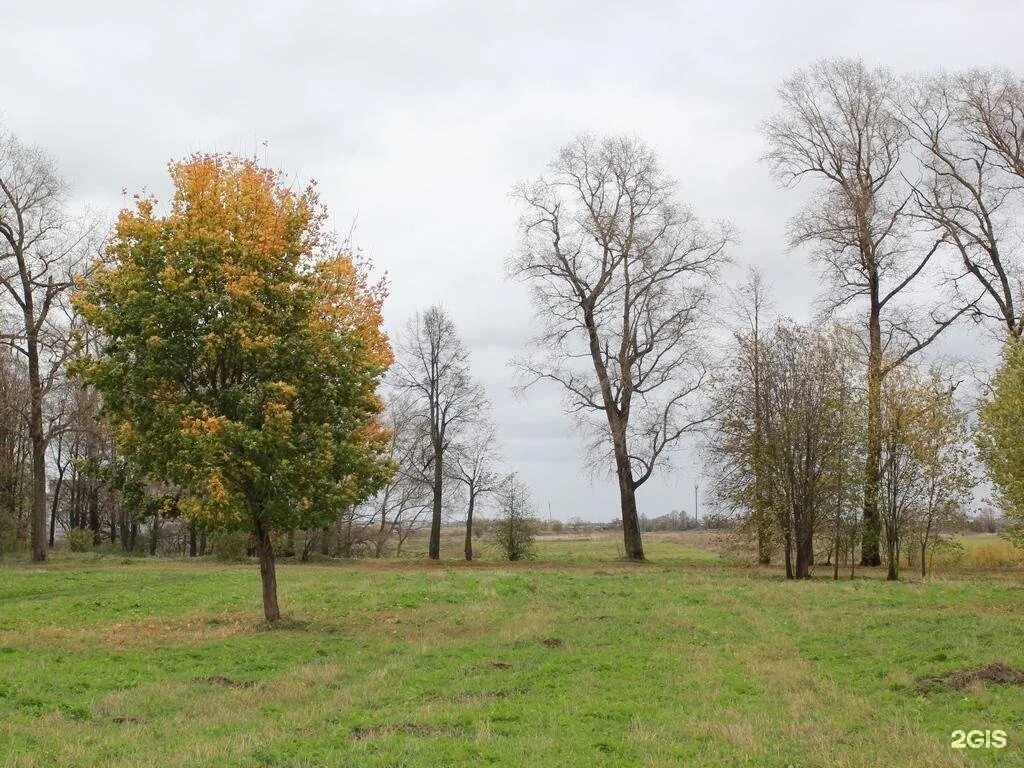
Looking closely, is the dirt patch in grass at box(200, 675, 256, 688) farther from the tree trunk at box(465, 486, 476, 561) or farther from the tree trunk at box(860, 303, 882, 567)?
the tree trunk at box(465, 486, 476, 561)

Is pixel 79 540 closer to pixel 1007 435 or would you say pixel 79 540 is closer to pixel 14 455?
pixel 14 455

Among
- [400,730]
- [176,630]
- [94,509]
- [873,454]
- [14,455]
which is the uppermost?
[873,454]

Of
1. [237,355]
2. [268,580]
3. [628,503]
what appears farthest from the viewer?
[628,503]

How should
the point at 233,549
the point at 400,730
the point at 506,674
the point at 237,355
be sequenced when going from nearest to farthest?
the point at 400,730, the point at 506,674, the point at 237,355, the point at 233,549

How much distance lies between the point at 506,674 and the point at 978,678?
650 centimetres

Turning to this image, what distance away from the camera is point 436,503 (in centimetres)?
4297

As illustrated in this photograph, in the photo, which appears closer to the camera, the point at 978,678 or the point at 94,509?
the point at 978,678

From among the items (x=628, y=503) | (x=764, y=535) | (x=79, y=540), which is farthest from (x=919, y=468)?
(x=79, y=540)

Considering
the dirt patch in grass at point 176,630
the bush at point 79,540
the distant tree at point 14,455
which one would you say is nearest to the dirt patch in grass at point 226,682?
the dirt patch in grass at point 176,630

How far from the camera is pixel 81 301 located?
52.2ft

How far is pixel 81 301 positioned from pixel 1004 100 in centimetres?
3086

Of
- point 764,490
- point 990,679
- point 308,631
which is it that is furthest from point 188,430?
point 764,490

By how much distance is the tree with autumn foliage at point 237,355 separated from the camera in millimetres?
15758

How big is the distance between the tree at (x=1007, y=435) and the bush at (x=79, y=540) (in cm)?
4108
